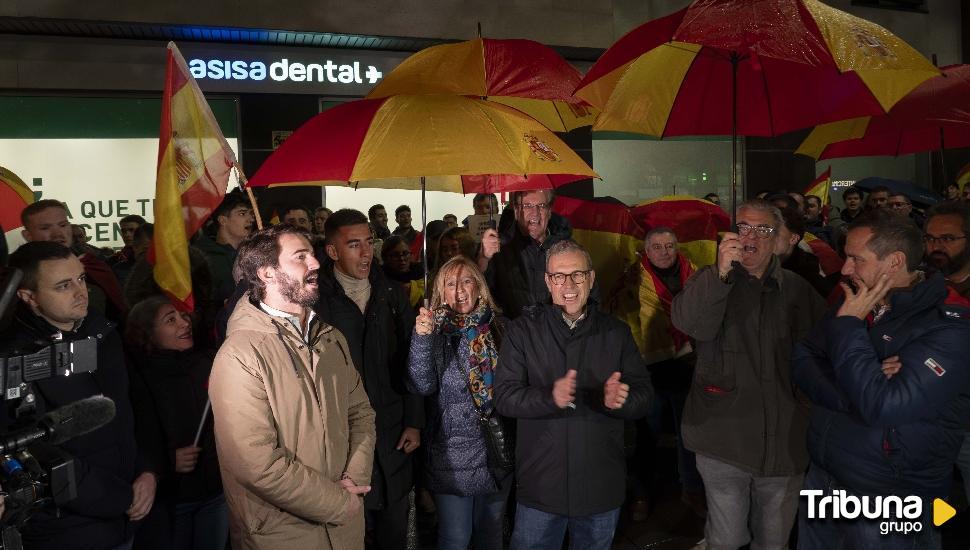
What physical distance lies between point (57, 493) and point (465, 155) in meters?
2.28

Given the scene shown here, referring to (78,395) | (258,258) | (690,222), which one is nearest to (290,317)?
(258,258)

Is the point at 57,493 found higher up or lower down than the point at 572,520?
higher up

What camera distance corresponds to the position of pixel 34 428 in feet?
7.22

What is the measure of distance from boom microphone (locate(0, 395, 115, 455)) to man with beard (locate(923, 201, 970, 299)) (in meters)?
4.56

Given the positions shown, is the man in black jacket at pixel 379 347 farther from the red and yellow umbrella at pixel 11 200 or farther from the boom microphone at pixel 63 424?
the red and yellow umbrella at pixel 11 200

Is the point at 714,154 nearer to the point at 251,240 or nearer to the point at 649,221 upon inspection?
the point at 649,221

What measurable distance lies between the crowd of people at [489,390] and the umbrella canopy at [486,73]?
0.84 meters

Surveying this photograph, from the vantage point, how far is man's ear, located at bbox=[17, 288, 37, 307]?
3.14 meters

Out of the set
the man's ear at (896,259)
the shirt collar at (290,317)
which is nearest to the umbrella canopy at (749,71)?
the man's ear at (896,259)

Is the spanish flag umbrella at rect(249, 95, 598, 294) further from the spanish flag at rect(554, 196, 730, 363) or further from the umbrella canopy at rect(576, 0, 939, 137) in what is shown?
the spanish flag at rect(554, 196, 730, 363)

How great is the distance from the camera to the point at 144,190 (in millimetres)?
12055

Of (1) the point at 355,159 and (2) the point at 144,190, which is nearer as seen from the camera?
(1) the point at 355,159

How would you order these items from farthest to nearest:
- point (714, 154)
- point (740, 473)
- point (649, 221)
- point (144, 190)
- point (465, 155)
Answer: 1. point (714, 154)
2. point (144, 190)
3. point (649, 221)
4. point (740, 473)
5. point (465, 155)

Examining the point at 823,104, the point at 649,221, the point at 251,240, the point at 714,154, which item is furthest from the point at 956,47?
the point at 251,240
